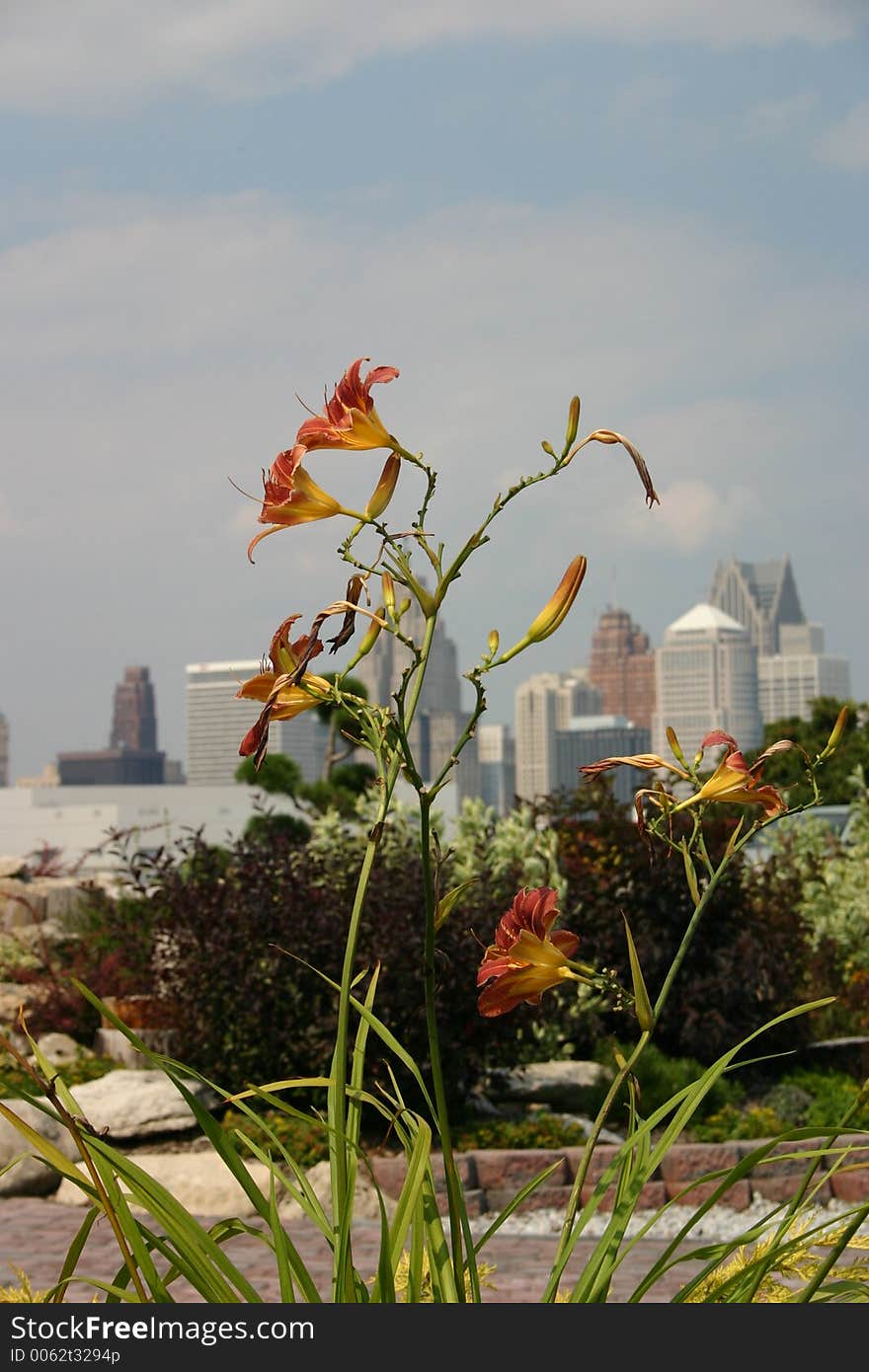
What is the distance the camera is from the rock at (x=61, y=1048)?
26.0 feet

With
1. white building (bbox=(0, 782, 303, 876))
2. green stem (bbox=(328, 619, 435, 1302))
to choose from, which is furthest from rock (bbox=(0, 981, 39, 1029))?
white building (bbox=(0, 782, 303, 876))

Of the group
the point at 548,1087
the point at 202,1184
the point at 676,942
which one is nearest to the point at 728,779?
the point at 202,1184

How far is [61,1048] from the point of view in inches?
316

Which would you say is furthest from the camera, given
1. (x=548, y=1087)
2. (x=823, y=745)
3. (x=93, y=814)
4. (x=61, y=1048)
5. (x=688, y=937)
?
(x=93, y=814)

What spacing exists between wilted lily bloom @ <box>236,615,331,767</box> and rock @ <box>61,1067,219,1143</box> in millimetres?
5060

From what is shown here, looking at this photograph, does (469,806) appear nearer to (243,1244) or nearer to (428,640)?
(243,1244)

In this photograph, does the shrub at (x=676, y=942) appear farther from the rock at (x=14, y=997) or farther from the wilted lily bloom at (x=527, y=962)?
the wilted lily bloom at (x=527, y=962)

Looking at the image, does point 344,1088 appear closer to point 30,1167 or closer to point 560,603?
point 560,603

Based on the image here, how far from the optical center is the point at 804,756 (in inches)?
82.8

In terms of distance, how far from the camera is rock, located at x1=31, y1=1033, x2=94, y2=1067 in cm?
793

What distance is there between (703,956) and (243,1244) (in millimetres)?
3042

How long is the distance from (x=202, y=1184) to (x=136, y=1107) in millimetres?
841
